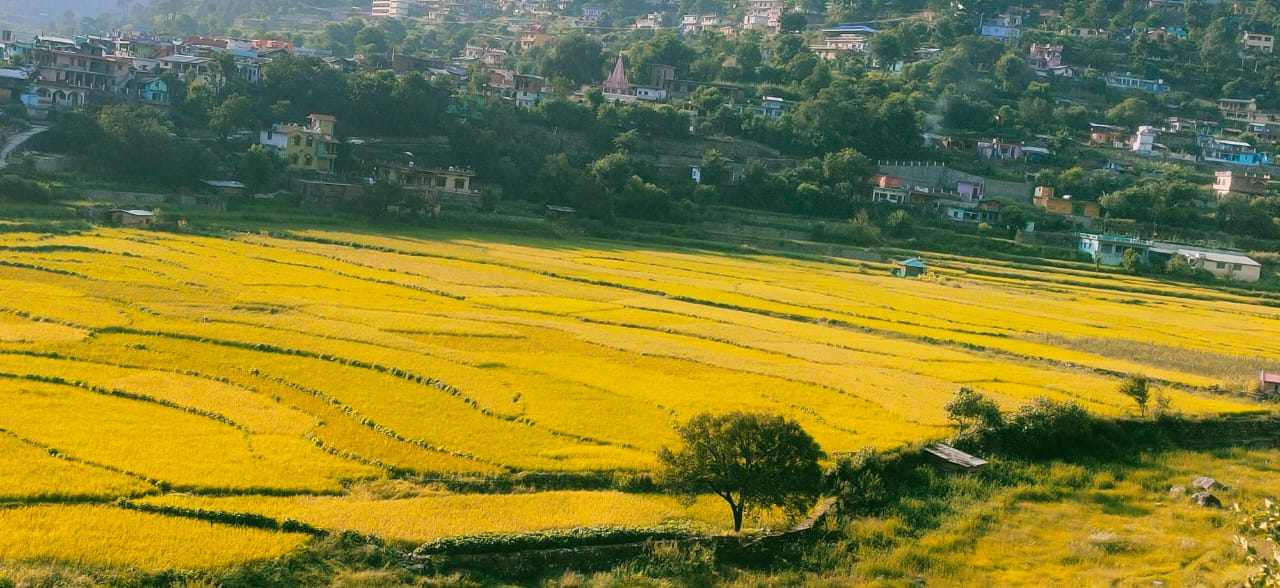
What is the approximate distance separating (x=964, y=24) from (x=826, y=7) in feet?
59.2

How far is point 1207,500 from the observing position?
58.9 feet

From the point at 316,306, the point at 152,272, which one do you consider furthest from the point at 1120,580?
the point at 152,272

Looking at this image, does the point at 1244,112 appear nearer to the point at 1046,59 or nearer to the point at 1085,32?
the point at 1046,59

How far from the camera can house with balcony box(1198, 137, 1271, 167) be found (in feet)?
212

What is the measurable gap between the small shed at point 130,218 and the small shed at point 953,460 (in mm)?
Result: 26767

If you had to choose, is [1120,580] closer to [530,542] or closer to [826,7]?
[530,542]

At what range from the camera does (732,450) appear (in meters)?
14.5

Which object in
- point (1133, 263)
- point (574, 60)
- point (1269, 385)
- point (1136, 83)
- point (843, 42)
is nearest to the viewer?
point (1269, 385)

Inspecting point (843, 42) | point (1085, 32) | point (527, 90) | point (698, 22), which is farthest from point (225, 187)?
point (698, 22)

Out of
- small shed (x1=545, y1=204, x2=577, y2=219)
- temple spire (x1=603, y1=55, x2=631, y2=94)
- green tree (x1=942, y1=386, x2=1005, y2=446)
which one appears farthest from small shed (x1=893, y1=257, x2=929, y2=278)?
temple spire (x1=603, y1=55, x2=631, y2=94)

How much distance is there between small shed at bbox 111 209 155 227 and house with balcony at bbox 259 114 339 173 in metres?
9.78

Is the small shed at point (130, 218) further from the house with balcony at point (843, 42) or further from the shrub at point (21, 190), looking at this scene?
the house with balcony at point (843, 42)

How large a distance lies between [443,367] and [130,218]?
1948 centimetres

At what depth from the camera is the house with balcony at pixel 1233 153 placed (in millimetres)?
64625
